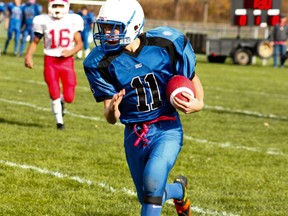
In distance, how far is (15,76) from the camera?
718 inches

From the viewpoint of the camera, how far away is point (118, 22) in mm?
5117

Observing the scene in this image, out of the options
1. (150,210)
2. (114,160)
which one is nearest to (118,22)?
(150,210)

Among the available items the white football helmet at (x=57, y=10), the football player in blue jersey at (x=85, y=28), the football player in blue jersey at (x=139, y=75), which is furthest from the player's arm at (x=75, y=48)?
the football player in blue jersey at (x=85, y=28)

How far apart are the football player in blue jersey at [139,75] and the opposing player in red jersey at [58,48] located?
16.4 feet

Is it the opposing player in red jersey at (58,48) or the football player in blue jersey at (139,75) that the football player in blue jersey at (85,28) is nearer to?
the opposing player in red jersey at (58,48)

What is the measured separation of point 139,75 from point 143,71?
0.12 feet

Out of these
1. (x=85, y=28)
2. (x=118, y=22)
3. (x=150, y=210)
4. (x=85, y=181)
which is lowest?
(x=85, y=28)

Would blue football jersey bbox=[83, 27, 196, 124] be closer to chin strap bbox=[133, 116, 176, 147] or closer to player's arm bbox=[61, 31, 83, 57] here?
chin strap bbox=[133, 116, 176, 147]

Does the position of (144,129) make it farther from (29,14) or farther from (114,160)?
(29,14)

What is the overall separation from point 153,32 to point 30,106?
7.66 meters

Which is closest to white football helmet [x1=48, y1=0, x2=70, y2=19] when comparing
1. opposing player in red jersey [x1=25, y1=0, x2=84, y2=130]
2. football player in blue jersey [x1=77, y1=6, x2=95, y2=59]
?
opposing player in red jersey [x1=25, y1=0, x2=84, y2=130]

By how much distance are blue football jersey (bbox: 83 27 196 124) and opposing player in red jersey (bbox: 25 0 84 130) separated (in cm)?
500

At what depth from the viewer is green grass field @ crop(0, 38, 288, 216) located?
21.1ft

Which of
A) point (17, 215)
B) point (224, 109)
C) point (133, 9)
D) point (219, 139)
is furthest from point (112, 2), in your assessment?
point (224, 109)
